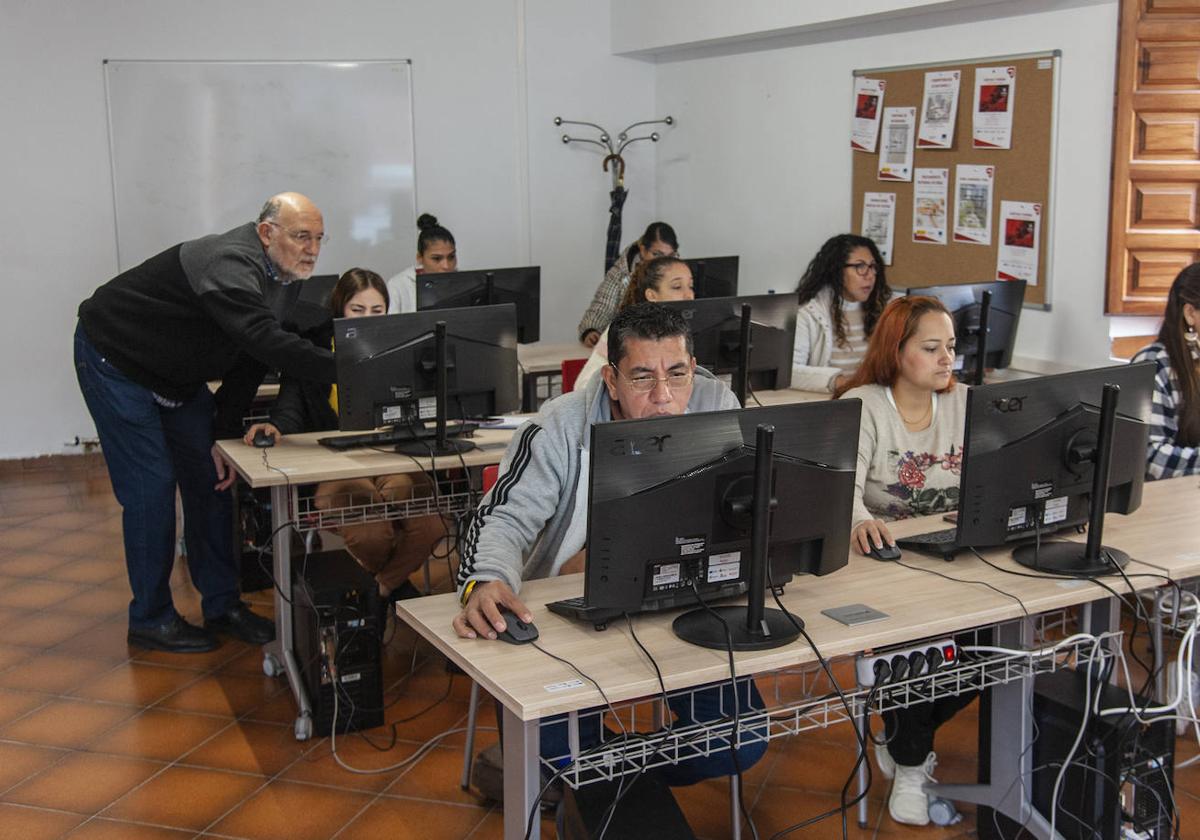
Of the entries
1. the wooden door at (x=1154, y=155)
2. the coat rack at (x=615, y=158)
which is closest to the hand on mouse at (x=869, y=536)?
the wooden door at (x=1154, y=155)

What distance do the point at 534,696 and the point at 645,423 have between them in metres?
0.48

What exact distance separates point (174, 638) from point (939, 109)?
3.75m

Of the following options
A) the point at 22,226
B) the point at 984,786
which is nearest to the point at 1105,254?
the point at 984,786

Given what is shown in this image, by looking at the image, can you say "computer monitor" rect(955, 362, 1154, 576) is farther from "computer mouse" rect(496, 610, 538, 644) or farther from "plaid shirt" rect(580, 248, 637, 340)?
"plaid shirt" rect(580, 248, 637, 340)

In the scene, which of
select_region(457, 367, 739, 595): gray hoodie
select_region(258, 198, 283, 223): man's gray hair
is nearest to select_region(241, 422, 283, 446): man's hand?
select_region(258, 198, 283, 223): man's gray hair

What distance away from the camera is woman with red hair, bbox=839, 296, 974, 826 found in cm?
312

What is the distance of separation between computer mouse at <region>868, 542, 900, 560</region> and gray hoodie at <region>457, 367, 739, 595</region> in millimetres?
490

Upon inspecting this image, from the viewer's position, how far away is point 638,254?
6.32 metres

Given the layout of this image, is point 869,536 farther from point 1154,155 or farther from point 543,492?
point 1154,155

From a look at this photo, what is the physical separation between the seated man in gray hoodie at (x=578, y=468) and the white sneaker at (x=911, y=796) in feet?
1.74

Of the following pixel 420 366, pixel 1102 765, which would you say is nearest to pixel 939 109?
pixel 420 366

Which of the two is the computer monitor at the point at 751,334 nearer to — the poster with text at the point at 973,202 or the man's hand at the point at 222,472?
the poster with text at the point at 973,202

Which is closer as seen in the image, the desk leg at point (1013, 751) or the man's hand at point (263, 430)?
the desk leg at point (1013, 751)

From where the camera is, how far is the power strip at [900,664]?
237 centimetres
